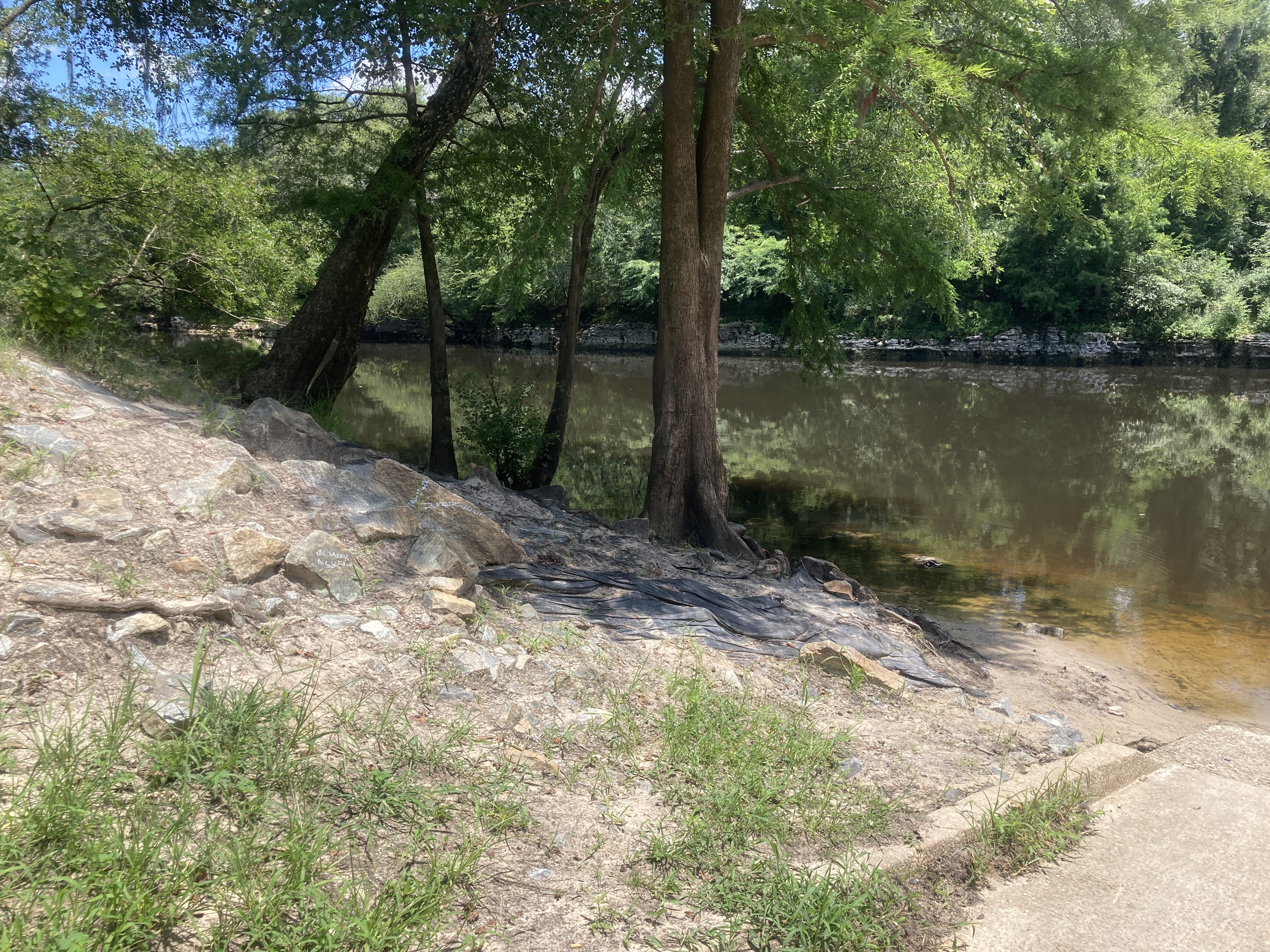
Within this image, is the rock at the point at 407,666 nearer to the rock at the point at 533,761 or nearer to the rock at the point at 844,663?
the rock at the point at 533,761

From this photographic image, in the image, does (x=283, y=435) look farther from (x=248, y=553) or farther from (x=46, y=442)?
(x=248, y=553)

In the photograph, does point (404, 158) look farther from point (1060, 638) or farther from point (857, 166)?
point (1060, 638)

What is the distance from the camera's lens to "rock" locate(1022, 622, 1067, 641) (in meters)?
7.94

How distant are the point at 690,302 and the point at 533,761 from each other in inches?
247

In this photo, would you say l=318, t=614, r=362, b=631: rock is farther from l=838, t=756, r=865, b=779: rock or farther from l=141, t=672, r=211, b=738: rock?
l=838, t=756, r=865, b=779: rock

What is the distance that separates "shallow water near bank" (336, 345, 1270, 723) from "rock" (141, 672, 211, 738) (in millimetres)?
6499

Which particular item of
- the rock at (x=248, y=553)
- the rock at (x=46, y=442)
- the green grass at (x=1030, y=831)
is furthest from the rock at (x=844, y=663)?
the rock at (x=46, y=442)

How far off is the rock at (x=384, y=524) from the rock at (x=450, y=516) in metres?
0.09

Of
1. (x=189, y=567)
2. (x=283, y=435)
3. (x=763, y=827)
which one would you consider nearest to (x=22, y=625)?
(x=189, y=567)

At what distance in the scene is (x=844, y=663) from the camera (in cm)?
527

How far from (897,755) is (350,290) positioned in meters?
8.01

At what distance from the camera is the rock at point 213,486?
456 cm

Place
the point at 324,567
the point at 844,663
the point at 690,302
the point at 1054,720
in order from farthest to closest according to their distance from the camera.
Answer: the point at 690,302, the point at 1054,720, the point at 844,663, the point at 324,567

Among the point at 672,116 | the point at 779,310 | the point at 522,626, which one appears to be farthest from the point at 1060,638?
the point at 779,310
